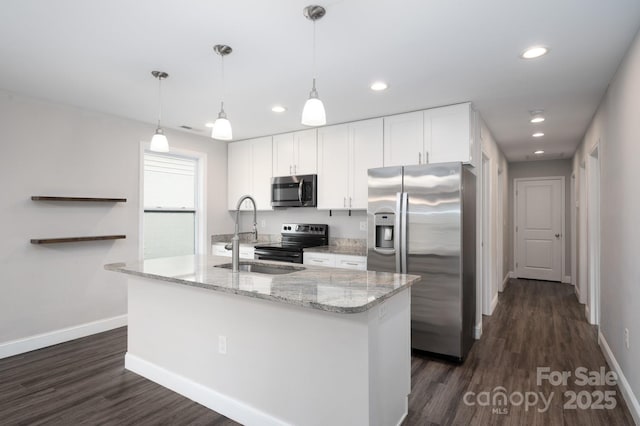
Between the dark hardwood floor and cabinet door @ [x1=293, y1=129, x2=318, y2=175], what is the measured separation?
2550mm

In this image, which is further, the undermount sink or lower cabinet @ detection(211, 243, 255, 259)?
lower cabinet @ detection(211, 243, 255, 259)

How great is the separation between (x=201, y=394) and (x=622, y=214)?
Result: 10.8 ft

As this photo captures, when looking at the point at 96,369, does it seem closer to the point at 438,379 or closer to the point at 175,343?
the point at 175,343

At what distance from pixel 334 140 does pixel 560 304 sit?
13.5 ft

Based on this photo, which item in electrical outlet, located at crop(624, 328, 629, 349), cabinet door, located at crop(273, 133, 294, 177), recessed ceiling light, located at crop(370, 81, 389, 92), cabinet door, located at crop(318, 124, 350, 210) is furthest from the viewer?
cabinet door, located at crop(273, 133, 294, 177)

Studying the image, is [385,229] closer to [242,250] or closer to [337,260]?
[337,260]

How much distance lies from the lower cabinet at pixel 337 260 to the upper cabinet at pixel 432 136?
3.68 ft

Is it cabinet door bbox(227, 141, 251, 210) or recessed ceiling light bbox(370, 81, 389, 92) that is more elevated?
recessed ceiling light bbox(370, 81, 389, 92)

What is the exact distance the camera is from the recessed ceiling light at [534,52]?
233cm

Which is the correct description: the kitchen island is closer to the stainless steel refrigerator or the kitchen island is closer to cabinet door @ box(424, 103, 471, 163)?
the stainless steel refrigerator

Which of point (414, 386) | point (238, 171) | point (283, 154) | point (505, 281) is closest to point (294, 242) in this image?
point (283, 154)

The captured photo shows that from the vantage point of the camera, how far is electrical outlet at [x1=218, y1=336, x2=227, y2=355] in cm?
231

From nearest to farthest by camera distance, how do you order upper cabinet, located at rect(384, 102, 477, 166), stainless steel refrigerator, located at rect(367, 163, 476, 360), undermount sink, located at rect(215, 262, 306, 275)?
1. undermount sink, located at rect(215, 262, 306, 275)
2. stainless steel refrigerator, located at rect(367, 163, 476, 360)
3. upper cabinet, located at rect(384, 102, 477, 166)

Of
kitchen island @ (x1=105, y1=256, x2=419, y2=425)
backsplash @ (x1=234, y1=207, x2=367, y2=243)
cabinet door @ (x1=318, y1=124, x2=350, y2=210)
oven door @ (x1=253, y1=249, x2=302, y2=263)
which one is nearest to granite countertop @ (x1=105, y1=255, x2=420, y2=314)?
kitchen island @ (x1=105, y1=256, x2=419, y2=425)
